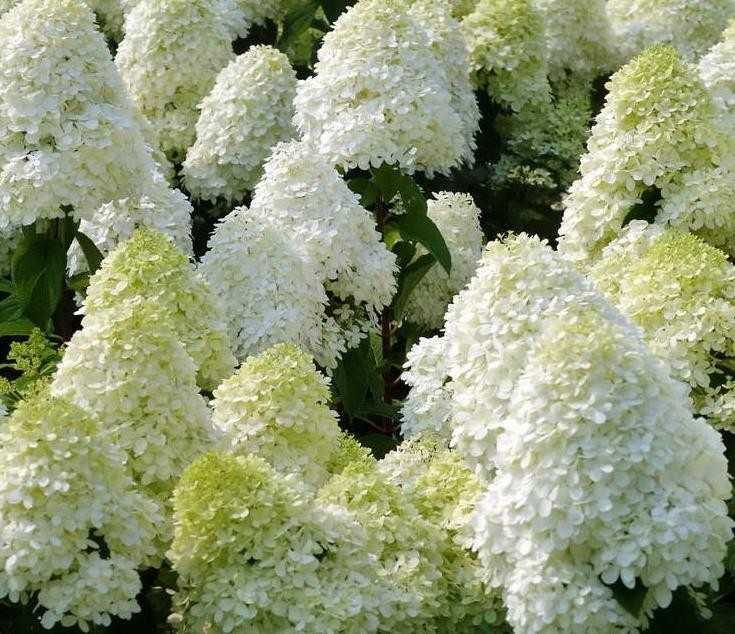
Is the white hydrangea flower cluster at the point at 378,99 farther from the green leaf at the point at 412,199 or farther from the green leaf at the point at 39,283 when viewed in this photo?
the green leaf at the point at 39,283

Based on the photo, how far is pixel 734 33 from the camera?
4828 millimetres

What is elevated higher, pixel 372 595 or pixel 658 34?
pixel 372 595

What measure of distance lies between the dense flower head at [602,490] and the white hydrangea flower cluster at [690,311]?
0.64 metres

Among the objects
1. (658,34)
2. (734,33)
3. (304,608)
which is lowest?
(658,34)

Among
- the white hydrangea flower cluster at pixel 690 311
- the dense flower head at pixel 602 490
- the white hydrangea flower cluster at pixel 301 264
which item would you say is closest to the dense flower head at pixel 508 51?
the white hydrangea flower cluster at pixel 301 264

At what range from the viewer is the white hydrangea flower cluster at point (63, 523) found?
8.59 ft

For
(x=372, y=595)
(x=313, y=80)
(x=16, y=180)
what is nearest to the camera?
(x=372, y=595)

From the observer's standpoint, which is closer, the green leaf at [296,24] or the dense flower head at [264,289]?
the dense flower head at [264,289]

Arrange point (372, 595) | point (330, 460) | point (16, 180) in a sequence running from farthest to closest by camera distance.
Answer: point (16, 180) < point (330, 460) < point (372, 595)

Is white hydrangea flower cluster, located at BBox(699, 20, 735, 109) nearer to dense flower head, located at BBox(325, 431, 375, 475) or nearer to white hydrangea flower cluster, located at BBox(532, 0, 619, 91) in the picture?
white hydrangea flower cluster, located at BBox(532, 0, 619, 91)

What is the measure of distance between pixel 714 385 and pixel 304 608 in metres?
1.19

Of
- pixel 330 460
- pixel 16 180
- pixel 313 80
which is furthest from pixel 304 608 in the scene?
pixel 313 80

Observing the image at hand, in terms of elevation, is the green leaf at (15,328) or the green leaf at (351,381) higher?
the green leaf at (15,328)

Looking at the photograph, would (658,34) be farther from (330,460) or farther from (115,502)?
(115,502)
